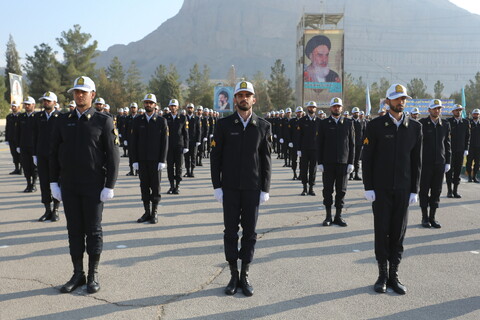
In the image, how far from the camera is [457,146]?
11734 mm

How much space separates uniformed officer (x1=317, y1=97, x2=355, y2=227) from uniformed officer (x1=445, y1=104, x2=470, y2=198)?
4.46 meters

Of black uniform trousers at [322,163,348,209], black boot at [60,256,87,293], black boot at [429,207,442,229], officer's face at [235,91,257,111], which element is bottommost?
black boot at [429,207,442,229]

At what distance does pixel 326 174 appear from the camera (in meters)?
8.32

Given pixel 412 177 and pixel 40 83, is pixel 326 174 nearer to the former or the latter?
pixel 412 177

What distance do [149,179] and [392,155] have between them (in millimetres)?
4837

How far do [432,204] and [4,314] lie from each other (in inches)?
286

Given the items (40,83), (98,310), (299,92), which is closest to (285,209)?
(98,310)

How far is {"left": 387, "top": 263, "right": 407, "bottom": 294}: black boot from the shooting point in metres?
4.92

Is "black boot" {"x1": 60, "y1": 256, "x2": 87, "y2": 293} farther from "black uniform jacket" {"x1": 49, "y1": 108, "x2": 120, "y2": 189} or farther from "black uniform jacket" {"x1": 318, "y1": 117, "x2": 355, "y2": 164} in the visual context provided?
"black uniform jacket" {"x1": 318, "y1": 117, "x2": 355, "y2": 164}

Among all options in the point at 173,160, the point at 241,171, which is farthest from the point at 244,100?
the point at 173,160

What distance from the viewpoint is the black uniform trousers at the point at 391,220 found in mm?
5020

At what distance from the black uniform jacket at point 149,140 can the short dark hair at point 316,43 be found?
5157cm

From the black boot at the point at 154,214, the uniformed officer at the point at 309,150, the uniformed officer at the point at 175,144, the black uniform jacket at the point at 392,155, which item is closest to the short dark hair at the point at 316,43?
the uniformed officer at the point at 309,150

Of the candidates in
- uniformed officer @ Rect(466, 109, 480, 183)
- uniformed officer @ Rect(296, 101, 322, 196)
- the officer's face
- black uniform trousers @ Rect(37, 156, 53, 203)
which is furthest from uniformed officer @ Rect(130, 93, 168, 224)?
uniformed officer @ Rect(466, 109, 480, 183)
